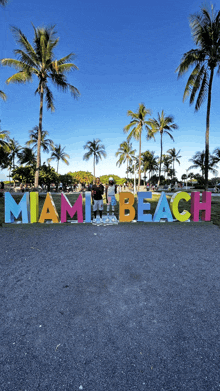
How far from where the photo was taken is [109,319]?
266 cm

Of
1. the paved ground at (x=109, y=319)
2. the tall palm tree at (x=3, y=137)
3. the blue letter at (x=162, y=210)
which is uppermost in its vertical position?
the tall palm tree at (x=3, y=137)

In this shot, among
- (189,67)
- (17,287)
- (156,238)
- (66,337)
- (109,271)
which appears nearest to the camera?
(66,337)

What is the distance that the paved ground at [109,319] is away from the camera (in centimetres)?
193

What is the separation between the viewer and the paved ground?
1.93m

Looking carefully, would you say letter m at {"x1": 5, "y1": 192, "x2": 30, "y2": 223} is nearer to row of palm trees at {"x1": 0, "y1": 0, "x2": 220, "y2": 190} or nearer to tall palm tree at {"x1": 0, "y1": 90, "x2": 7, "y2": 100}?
row of palm trees at {"x1": 0, "y1": 0, "x2": 220, "y2": 190}

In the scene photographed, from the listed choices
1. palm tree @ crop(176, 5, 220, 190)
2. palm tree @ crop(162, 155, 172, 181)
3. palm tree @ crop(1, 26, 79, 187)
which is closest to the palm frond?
palm tree @ crop(1, 26, 79, 187)

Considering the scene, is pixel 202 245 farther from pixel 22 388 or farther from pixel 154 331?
pixel 22 388

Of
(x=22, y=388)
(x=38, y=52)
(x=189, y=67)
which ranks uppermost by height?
(x=38, y=52)

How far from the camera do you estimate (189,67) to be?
14.3 meters

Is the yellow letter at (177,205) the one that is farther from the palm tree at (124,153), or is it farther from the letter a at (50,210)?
the palm tree at (124,153)

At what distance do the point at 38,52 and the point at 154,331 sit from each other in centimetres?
1996

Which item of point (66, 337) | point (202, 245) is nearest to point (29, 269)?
point (66, 337)

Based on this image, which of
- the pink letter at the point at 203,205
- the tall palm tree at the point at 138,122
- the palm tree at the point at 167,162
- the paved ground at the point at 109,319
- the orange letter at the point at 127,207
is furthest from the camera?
the palm tree at the point at 167,162

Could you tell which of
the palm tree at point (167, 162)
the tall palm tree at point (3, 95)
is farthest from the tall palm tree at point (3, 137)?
the palm tree at point (167, 162)
